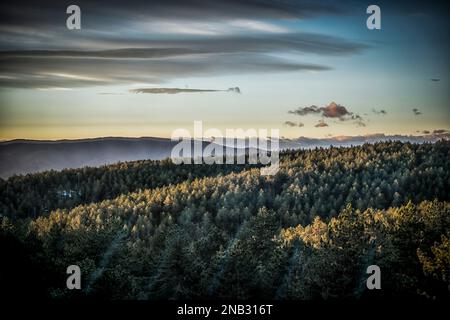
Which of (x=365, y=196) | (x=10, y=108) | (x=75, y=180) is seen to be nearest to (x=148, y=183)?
(x=75, y=180)

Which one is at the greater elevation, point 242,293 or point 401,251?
point 401,251

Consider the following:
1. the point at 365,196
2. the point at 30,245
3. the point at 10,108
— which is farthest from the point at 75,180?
the point at 30,245

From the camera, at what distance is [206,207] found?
2415 inches

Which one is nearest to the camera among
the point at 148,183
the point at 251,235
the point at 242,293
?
the point at 242,293

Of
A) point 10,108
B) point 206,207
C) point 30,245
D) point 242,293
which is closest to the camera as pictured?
point 242,293

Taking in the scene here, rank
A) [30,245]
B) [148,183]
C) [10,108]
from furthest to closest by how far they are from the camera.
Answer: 1. [148,183]
2. [10,108]
3. [30,245]

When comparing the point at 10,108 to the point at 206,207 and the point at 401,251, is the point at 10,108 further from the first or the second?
the point at 206,207

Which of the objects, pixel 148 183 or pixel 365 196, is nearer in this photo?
pixel 365 196

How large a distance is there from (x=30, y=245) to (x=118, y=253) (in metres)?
4.36
